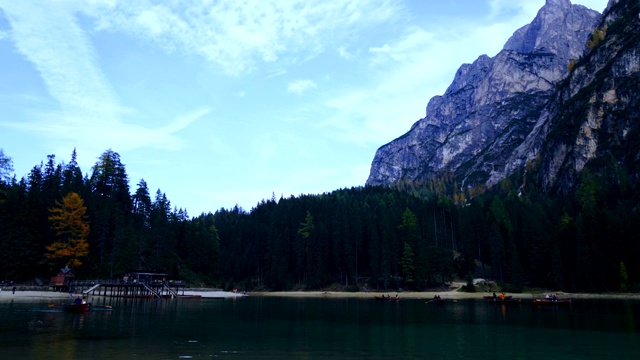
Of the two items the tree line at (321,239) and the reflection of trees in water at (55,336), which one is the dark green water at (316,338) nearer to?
the reflection of trees in water at (55,336)

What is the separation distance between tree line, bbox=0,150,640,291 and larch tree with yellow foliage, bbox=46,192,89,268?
0.29 metres

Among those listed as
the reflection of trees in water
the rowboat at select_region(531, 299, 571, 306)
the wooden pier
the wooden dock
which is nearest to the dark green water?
the reflection of trees in water

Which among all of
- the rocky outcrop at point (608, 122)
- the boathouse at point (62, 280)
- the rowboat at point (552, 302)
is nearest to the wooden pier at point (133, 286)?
the boathouse at point (62, 280)

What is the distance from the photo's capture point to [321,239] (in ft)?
470

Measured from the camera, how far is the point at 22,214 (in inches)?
3873

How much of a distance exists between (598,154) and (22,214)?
195 metres

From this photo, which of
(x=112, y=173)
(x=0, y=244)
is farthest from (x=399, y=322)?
(x=112, y=173)

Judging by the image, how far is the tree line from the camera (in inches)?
3981

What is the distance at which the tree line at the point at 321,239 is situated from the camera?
10112cm

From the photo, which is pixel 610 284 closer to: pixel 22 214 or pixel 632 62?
pixel 632 62

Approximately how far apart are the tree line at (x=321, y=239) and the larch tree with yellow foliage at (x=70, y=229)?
29 centimetres

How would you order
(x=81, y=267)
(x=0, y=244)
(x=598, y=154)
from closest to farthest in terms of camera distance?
1. (x=0, y=244)
2. (x=81, y=267)
3. (x=598, y=154)

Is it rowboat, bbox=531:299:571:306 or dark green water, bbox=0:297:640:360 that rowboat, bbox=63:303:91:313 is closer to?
dark green water, bbox=0:297:640:360

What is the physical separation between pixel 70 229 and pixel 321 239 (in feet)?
236
